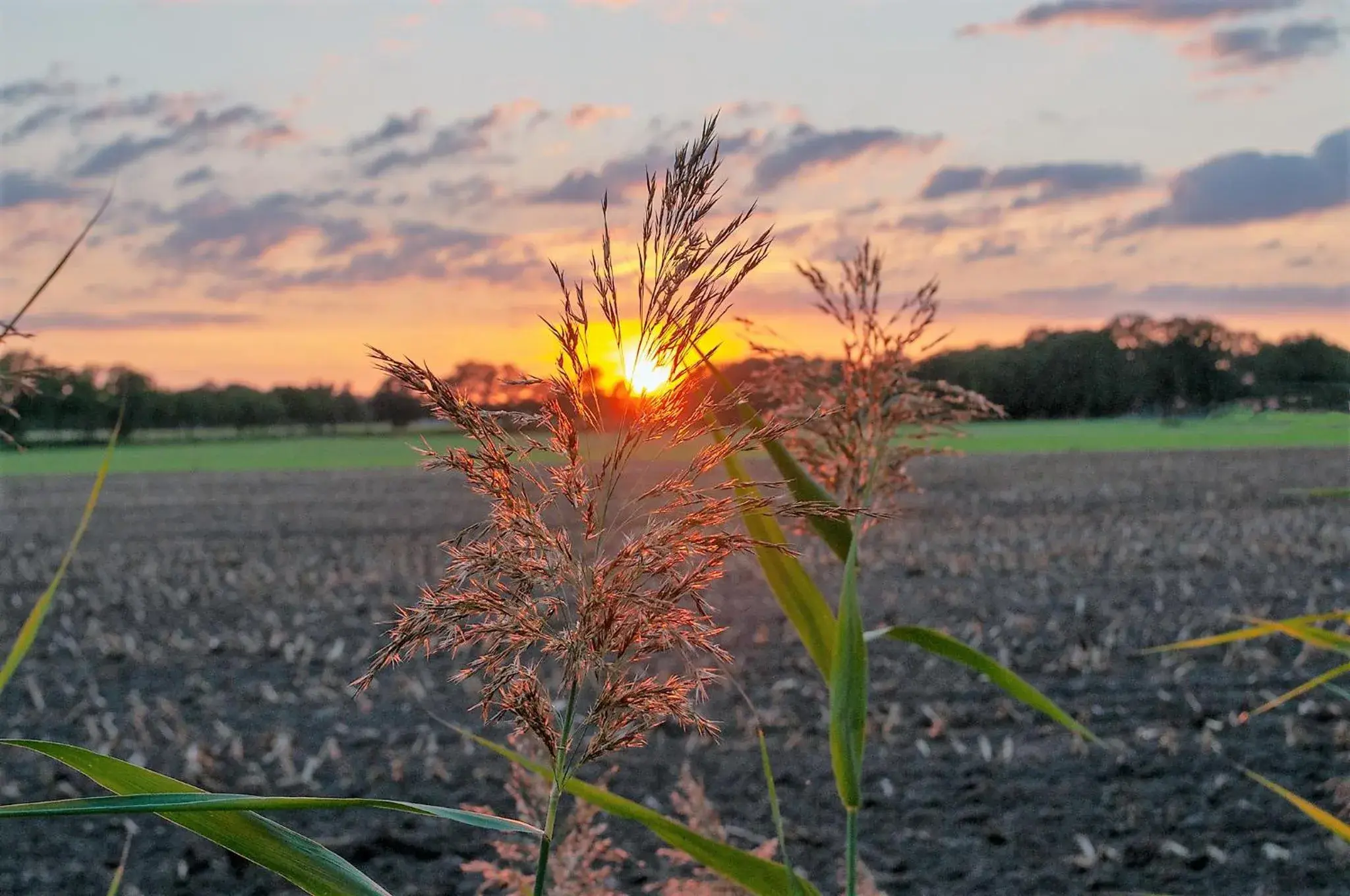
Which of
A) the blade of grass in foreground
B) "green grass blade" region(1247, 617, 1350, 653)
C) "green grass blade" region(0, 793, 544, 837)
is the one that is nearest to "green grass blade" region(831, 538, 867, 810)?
the blade of grass in foreground

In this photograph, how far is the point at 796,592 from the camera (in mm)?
1870

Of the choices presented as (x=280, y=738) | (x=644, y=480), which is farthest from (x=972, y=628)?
(x=644, y=480)

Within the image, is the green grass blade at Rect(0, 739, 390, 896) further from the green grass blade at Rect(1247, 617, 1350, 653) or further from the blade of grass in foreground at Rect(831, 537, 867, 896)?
the green grass blade at Rect(1247, 617, 1350, 653)

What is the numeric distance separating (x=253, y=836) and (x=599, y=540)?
21.9 inches

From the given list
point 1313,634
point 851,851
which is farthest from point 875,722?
point 851,851

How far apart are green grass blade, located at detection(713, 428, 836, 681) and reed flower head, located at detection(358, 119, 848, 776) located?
1.70ft

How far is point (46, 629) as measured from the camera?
12438 mm

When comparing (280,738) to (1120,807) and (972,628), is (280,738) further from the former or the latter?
(972,628)

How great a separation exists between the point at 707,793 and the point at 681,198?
6067 millimetres

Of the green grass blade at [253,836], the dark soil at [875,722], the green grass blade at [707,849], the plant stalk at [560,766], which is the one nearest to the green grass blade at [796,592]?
the green grass blade at [707,849]

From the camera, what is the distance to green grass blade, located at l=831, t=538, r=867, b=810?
1685 millimetres

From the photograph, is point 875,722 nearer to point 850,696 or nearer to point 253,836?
point 850,696

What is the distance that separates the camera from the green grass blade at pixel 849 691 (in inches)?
66.3

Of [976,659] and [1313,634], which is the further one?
[1313,634]
